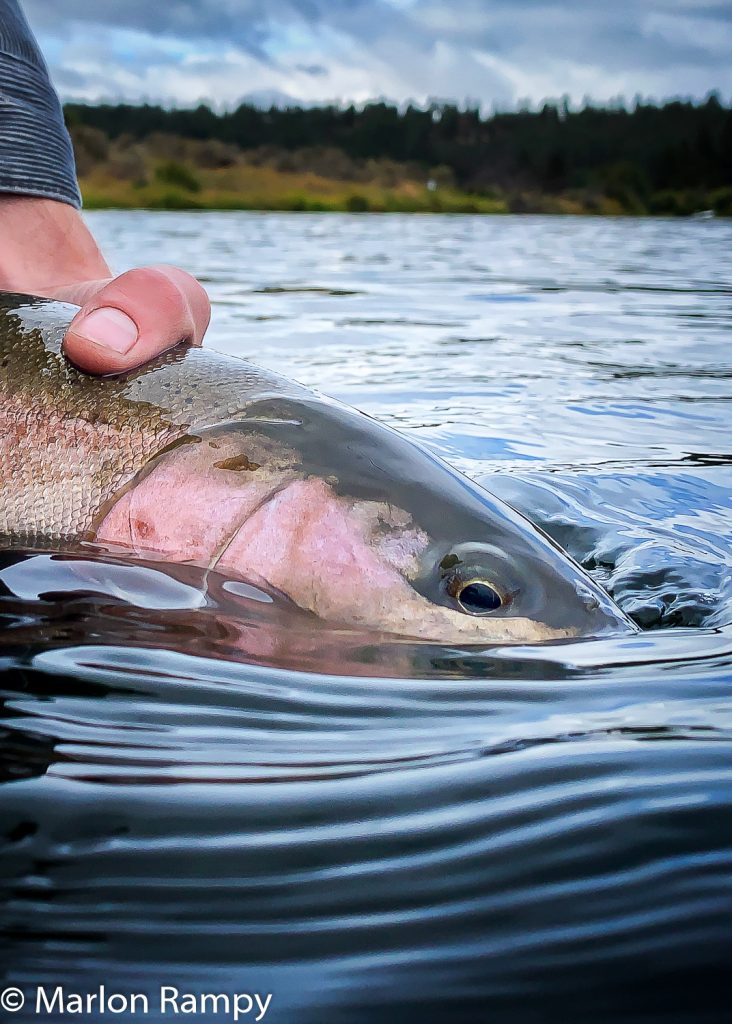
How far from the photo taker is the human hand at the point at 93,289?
2514 mm

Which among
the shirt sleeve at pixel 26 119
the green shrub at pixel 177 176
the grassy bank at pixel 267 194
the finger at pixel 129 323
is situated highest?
the shirt sleeve at pixel 26 119

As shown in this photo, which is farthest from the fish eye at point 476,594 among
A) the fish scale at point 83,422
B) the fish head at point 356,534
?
the fish scale at point 83,422

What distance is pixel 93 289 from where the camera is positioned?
3295 mm

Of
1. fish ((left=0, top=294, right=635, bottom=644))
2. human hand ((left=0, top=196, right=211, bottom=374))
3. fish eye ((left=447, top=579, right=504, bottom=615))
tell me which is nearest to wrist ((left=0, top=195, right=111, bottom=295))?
human hand ((left=0, top=196, right=211, bottom=374))

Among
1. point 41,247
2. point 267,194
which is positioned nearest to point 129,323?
point 41,247

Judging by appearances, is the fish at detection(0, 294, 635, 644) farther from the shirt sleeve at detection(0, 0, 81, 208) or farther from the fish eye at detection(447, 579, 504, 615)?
the shirt sleeve at detection(0, 0, 81, 208)

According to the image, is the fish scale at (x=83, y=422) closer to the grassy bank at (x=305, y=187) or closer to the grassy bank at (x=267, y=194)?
the grassy bank at (x=267, y=194)

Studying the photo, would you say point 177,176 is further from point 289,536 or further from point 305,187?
point 289,536

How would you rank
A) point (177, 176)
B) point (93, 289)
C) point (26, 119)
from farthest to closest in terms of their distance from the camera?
1. point (177, 176)
2. point (26, 119)
3. point (93, 289)

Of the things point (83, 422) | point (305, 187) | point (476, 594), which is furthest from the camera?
point (305, 187)

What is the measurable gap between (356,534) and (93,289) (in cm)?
144

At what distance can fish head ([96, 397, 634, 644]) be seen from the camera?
2240 millimetres

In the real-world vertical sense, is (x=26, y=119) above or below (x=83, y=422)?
above

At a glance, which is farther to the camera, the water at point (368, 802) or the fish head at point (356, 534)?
the fish head at point (356, 534)
